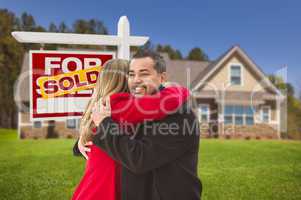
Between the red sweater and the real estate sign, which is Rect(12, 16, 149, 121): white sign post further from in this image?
the red sweater

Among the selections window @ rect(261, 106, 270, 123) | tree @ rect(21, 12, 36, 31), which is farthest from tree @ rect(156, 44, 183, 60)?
window @ rect(261, 106, 270, 123)

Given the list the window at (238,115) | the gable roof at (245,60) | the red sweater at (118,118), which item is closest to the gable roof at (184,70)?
the gable roof at (245,60)

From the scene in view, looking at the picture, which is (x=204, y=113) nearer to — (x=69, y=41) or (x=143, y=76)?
(x=69, y=41)

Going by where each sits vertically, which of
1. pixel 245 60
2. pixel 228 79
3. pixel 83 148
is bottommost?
pixel 83 148

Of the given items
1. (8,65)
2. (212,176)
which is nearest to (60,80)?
(212,176)

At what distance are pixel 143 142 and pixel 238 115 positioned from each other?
77.1 ft

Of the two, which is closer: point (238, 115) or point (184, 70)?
point (238, 115)

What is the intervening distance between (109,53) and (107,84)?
4.65 feet

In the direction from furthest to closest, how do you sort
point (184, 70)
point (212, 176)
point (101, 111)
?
point (184, 70) → point (212, 176) → point (101, 111)

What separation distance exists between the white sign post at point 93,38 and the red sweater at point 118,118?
4.96 feet

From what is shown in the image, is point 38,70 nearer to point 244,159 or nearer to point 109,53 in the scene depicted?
point 109,53

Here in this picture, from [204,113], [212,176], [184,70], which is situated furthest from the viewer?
[184,70]

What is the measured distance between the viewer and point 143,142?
2.12 m

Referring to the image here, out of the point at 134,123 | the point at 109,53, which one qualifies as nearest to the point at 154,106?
the point at 134,123
